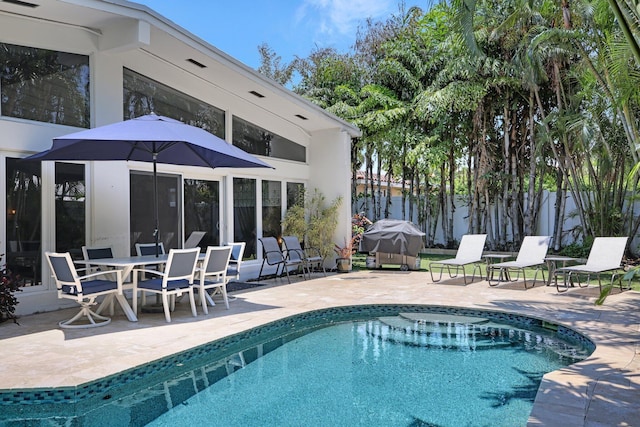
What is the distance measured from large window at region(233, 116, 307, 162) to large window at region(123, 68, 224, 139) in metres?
0.52

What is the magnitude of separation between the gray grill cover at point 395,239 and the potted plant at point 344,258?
2.12ft

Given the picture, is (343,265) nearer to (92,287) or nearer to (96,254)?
(96,254)

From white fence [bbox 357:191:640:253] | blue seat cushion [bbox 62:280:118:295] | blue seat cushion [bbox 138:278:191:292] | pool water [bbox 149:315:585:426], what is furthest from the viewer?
white fence [bbox 357:191:640:253]

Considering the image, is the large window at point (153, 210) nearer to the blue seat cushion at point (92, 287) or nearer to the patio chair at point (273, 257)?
the patio chair at point (273, 257)

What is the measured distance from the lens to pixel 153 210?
864cm

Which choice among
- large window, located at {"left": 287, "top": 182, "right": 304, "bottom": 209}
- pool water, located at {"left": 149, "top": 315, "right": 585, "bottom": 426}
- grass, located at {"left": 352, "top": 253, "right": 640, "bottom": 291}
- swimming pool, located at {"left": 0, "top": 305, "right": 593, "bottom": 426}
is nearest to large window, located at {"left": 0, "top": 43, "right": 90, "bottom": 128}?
swimming pool, located at {"left": 0, "top": 305, "right": 593, "bottom": 426}

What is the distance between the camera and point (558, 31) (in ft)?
33.7

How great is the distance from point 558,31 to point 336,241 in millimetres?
6559

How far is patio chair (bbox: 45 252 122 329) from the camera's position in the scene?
570 centimetres

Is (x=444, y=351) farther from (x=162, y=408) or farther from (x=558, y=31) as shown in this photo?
(x=558, y=31)

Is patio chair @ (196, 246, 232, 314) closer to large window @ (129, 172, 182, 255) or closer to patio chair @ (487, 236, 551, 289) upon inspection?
large window @ (129, 172, 182, 255)

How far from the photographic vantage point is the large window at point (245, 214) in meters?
10.4

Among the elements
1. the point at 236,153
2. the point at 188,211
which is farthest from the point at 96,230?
the point at 236,153

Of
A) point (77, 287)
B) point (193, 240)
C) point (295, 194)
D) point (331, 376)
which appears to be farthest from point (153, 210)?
point (331, 376)
